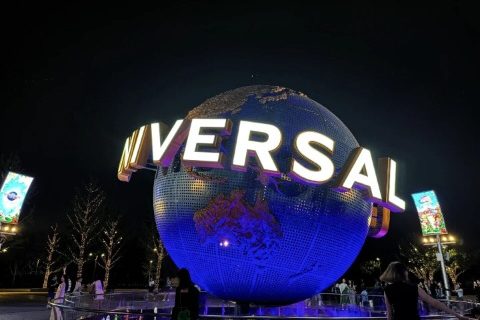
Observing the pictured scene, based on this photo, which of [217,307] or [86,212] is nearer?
[217,307]

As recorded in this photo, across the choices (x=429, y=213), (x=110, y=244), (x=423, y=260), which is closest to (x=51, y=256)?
(x=110, y=244)

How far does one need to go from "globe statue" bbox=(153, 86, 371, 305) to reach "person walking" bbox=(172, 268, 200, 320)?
13.2ft

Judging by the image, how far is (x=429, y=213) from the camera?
24.3 m

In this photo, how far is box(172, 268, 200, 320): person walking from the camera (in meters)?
5.05

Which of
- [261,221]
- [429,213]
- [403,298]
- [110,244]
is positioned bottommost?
[403,298]

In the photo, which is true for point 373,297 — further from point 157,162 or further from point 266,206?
point 157,162

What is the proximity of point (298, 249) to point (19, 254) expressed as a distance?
2108 inches

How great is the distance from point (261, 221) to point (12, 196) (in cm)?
1815

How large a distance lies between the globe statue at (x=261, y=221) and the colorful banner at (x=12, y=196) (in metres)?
14.5

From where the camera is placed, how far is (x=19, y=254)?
51.2 meters

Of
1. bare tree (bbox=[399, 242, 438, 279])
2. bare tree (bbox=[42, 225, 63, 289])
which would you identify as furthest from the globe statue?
bare tree (bbox=[399, 242, 438, 279])

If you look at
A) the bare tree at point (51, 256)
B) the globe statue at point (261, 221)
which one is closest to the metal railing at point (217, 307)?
the globe statue at point (261, 221)

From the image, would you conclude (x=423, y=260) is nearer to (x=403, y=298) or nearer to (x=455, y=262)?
(x=455, y=262)

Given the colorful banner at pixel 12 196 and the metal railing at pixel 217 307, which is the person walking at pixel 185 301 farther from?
the colorful banner at pixel 12 196
